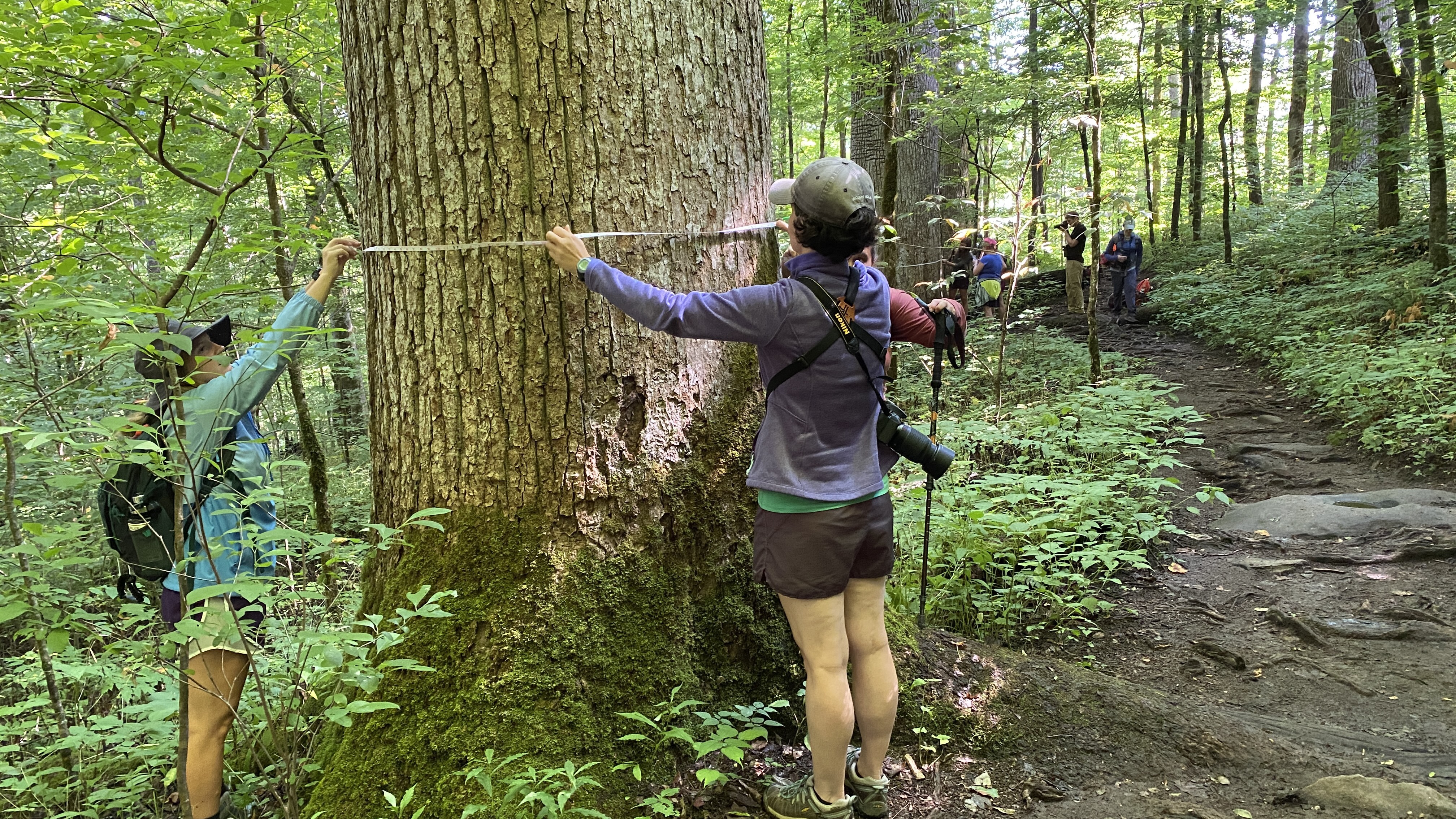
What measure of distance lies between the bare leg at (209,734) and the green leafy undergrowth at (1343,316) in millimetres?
8206

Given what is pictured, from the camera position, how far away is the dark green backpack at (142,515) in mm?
2309

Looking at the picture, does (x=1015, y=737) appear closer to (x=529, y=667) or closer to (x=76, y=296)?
(x=529, y=667)

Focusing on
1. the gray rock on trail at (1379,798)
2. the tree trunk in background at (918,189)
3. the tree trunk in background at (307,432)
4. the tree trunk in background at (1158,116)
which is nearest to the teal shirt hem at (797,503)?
the gray rock on trail at (1379,798)

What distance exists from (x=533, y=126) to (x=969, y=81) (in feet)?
22.7

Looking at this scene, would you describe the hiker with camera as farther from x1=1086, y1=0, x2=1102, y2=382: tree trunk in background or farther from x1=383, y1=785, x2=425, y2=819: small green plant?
x1=1086, y1=0, x2=1102, y2=382: tree trunk in background

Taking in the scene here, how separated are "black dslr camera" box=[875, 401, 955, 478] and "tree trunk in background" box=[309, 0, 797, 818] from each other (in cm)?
65

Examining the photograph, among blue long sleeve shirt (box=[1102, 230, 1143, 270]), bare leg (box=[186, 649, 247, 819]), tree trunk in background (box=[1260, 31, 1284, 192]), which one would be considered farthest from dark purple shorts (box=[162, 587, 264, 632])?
tree trunk in background (box=[1260, 31, 1284, 192])

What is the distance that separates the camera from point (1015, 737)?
2912 millimetres

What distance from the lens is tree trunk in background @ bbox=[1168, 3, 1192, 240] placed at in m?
13.6

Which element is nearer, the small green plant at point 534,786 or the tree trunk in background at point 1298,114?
the small green plant at point 534,786

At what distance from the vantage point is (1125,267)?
14125 mm

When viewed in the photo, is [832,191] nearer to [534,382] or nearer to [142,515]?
[534,382]

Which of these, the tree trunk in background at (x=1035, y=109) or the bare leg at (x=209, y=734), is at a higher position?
the tree trunk in background at (x=1035, y=109)

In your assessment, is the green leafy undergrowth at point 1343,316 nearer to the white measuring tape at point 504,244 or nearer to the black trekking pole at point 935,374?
the black trekking pole at point 935,374
